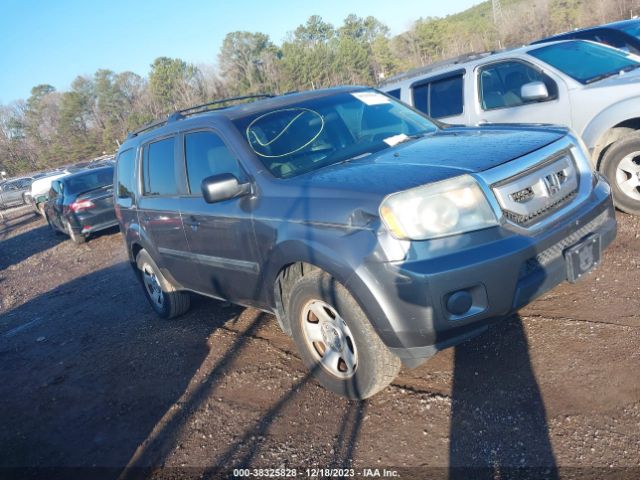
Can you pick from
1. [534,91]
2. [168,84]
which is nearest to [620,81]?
[534,91]

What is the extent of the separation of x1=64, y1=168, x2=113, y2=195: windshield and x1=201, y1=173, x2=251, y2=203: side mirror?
9727 millimetres

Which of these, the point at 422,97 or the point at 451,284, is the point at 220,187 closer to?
the point at 451,284

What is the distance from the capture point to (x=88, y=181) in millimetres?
12297

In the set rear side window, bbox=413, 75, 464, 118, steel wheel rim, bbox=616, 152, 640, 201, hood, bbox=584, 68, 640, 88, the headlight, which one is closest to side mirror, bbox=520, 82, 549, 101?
hood, bbox=584, 68, 640, 88

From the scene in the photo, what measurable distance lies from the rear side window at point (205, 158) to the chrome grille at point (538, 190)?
1.72 metres

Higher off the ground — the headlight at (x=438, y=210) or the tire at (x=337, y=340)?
the headlight at (x=438, y=210)

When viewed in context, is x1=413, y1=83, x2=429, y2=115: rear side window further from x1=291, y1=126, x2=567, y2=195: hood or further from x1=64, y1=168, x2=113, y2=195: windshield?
x1=64, y1=168, x2=113, y2=195: windshield

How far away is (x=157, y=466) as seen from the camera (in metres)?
3.03

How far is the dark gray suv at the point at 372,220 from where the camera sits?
2578mm

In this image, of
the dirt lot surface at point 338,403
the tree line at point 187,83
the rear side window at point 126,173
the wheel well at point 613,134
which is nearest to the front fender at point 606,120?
the wheel well at point 613,134

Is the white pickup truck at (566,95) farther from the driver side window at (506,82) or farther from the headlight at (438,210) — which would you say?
the headlight at (438,210)

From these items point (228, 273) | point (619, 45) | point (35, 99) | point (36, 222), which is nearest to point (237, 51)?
point (35, 99)

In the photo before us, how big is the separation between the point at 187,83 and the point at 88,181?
2268 inches

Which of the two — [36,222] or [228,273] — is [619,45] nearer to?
[228,273]
